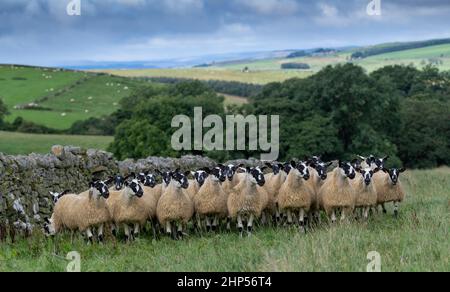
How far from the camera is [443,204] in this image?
16766 millimetres

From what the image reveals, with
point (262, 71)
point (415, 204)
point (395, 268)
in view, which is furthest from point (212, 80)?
point (395, 268)

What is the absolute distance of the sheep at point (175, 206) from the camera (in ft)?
47.8

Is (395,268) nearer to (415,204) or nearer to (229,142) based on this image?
(415,204)

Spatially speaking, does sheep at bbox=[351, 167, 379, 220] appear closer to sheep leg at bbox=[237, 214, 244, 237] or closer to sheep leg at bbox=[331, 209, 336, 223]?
sheep leg at bbox=[331, 209, 336, 223]

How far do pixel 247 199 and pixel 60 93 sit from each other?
80487 millimetres

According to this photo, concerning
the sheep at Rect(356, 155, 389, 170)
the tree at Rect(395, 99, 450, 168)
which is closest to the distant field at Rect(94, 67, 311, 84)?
the tree at Rect(395, 99, 450, 168)

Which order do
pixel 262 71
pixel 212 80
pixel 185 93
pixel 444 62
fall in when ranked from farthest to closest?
pixel 262 71
pixel 212 80
pixel 444 62
pixel 185 93

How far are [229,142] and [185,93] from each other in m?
18.3

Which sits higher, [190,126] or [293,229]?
[293,229]

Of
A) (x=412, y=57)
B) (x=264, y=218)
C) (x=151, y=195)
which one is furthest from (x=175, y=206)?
(x=412, y=57)

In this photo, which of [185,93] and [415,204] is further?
[185,93]

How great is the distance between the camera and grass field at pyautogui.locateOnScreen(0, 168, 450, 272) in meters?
9.46

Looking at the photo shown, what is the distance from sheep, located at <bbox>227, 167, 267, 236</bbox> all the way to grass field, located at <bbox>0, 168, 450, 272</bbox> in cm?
44

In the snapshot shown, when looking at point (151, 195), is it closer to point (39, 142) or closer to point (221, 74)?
point (39, 142)
